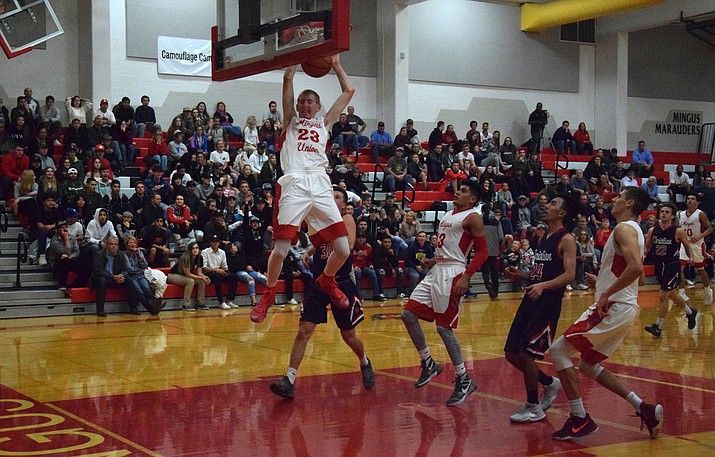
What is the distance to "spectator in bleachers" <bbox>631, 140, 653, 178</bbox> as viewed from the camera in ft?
84.9

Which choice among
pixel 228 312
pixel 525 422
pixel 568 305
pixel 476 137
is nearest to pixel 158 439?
pixel 525 422

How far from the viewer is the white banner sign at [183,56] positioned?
865 inches

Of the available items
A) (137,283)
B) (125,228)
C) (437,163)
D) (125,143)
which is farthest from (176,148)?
(437,163)

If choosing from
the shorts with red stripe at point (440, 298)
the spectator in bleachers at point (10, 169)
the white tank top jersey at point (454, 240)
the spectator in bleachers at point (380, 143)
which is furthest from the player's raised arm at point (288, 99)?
the spectator in bleachers at point (380, 143)

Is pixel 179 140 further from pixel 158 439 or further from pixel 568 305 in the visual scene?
pixel 158 439

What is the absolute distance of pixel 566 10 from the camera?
25.1 meters

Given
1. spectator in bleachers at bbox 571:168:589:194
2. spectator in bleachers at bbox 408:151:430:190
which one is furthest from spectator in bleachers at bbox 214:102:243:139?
spectator in bleachers at bbox 571:168:589:194

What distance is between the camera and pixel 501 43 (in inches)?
1062

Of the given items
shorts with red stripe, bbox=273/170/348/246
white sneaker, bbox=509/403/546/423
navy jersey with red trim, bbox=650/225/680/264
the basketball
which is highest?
the basketball

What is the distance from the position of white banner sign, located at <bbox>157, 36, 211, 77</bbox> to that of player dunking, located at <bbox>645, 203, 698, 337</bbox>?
14309 mm

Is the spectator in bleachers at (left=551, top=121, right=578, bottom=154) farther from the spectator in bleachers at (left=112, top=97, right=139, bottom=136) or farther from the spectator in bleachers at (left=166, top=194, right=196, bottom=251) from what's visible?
the spectator in bleachers at (left=166, top=194, right=196, bottom=251)

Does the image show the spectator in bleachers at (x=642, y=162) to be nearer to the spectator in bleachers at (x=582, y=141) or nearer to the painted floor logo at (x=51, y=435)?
the spectator in bleachers at (x=582, y=141)

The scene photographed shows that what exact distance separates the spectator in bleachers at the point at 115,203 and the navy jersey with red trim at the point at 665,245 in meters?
9.54

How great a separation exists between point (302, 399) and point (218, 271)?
8601mm
